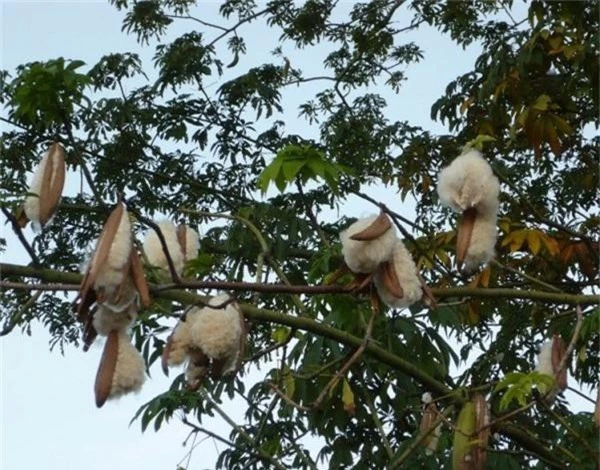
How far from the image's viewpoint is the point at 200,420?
3.06 meters

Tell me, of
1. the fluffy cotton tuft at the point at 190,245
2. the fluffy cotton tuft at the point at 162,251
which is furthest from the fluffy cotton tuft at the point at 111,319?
the fluffy cotton tuft at the point at 190,245

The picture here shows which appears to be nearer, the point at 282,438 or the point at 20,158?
the point at 282,438

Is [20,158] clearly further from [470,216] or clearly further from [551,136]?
[470,216]

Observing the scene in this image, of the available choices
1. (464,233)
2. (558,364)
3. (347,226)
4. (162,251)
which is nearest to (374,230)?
(464,233)

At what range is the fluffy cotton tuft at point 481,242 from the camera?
153 centimetres

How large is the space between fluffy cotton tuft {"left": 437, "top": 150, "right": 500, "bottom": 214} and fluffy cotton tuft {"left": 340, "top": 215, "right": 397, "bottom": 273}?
0.49 feet

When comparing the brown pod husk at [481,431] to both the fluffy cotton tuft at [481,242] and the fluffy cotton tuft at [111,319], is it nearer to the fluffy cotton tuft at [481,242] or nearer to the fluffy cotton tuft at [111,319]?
the fluffy cotton tuft at [481,242]

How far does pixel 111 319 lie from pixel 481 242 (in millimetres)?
527

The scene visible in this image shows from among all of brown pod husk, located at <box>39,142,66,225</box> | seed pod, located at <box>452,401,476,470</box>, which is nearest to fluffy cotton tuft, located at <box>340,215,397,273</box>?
brown pod husk, located at <box>39,142,66,225</box>

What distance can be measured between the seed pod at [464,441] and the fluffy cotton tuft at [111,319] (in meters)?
0.72

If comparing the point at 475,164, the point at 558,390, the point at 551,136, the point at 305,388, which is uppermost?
the point at 551,136

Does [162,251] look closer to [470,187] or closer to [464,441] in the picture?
[470,187]

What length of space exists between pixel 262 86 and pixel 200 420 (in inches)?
97.2

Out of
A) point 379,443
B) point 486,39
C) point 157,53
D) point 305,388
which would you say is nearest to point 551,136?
point 379,443
